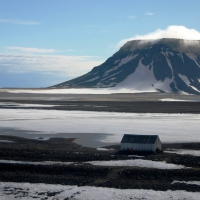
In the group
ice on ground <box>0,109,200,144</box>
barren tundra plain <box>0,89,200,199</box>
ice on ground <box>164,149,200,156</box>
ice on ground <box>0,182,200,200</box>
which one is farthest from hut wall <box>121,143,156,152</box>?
ice on ground <box>0,182,200,200</box>

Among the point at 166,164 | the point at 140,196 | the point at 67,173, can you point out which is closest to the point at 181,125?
the point at 166,164

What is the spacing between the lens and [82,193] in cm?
2619

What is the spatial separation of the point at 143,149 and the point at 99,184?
11.5 m

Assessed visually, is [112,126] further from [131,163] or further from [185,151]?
[131,163]

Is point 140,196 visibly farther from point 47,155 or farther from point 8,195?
point 47,155

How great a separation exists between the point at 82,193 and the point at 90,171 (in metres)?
5.11

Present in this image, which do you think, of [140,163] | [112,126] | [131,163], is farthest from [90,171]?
[112,126]

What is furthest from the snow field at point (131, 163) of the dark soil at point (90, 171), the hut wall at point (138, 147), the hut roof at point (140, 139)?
the hut roof at point (140, 139)

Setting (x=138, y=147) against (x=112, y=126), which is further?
(x=112, y=126)

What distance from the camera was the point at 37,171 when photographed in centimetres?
3173

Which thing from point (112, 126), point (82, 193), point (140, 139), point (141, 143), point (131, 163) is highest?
point (112, 126)

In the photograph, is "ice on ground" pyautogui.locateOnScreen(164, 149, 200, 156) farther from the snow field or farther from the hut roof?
the snow field

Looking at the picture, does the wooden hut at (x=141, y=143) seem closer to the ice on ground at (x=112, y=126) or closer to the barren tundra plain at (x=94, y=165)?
the barren tundra plain at (x=94, y=165)

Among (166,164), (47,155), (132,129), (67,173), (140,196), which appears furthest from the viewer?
(132,129)
